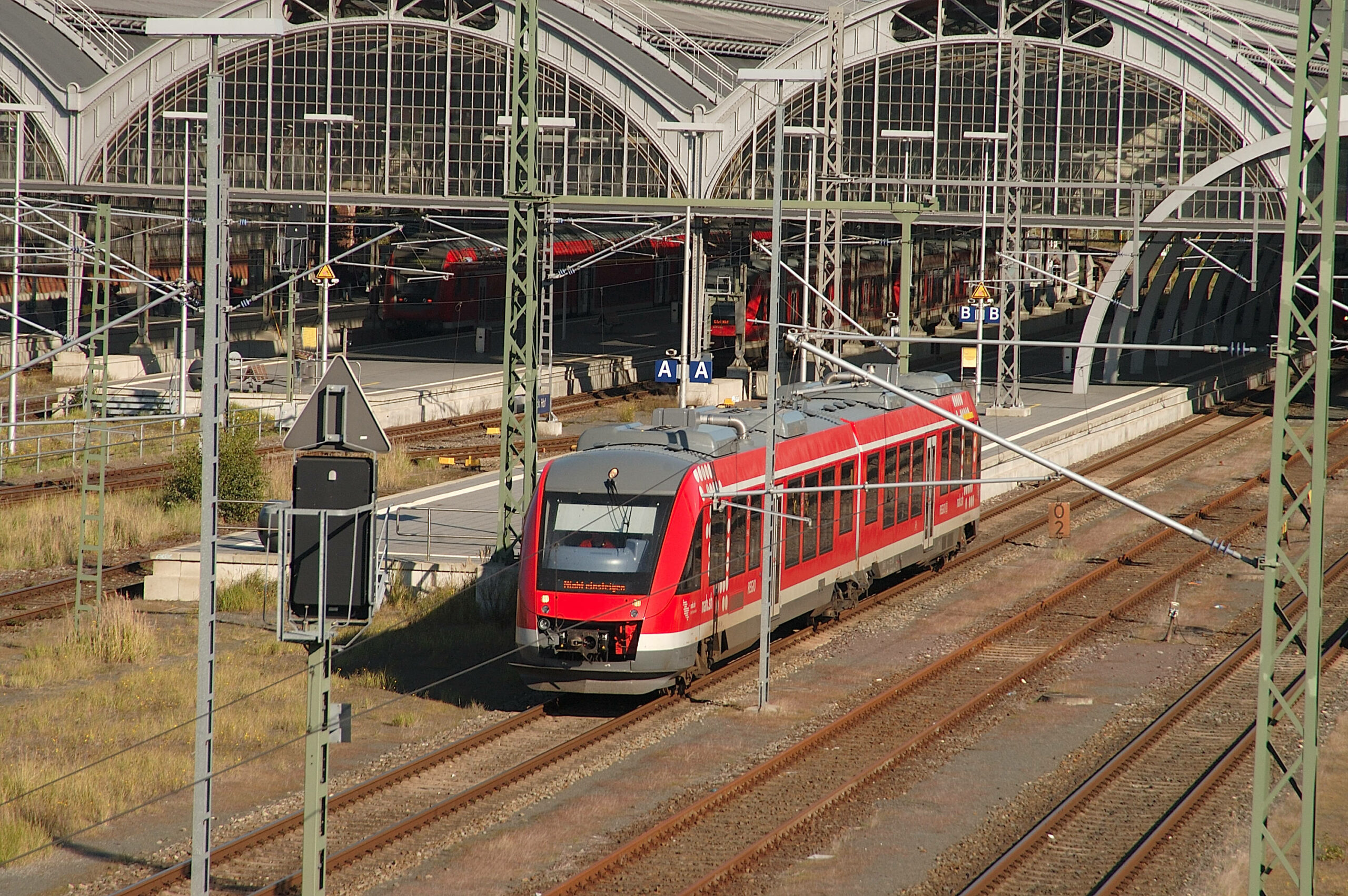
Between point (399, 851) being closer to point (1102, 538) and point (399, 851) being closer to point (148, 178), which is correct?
point (1102, 538)

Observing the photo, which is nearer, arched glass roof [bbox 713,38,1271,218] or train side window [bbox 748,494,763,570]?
train side window [bbox 748,494,763,570]

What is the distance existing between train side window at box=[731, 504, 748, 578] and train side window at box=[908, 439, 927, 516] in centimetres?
558

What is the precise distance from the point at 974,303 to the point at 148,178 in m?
27.2

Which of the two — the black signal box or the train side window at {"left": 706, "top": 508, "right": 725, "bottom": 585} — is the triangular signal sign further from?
the train side window at {"left": 706, "top": 508, "right": 725, "bottom": 585}

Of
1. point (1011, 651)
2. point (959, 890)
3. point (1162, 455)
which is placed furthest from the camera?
point (1162, 455)

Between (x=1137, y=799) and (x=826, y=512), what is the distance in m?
6.43

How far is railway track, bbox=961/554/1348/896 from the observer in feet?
42.9

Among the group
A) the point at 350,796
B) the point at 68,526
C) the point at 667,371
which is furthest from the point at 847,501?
the point at 667,371

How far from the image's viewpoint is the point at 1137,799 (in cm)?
1523

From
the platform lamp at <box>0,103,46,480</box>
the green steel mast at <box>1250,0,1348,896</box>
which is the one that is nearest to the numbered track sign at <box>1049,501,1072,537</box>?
the platform lamp at <box>0,103,46,480</box>

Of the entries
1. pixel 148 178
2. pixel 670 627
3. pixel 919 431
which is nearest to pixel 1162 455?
pixel 919 431

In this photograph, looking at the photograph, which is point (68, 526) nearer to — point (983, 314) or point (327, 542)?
point (327, 542)

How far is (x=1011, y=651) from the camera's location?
2100 cm

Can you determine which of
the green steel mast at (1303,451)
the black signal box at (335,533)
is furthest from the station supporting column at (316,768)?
the green steel mast at (1303,451)
